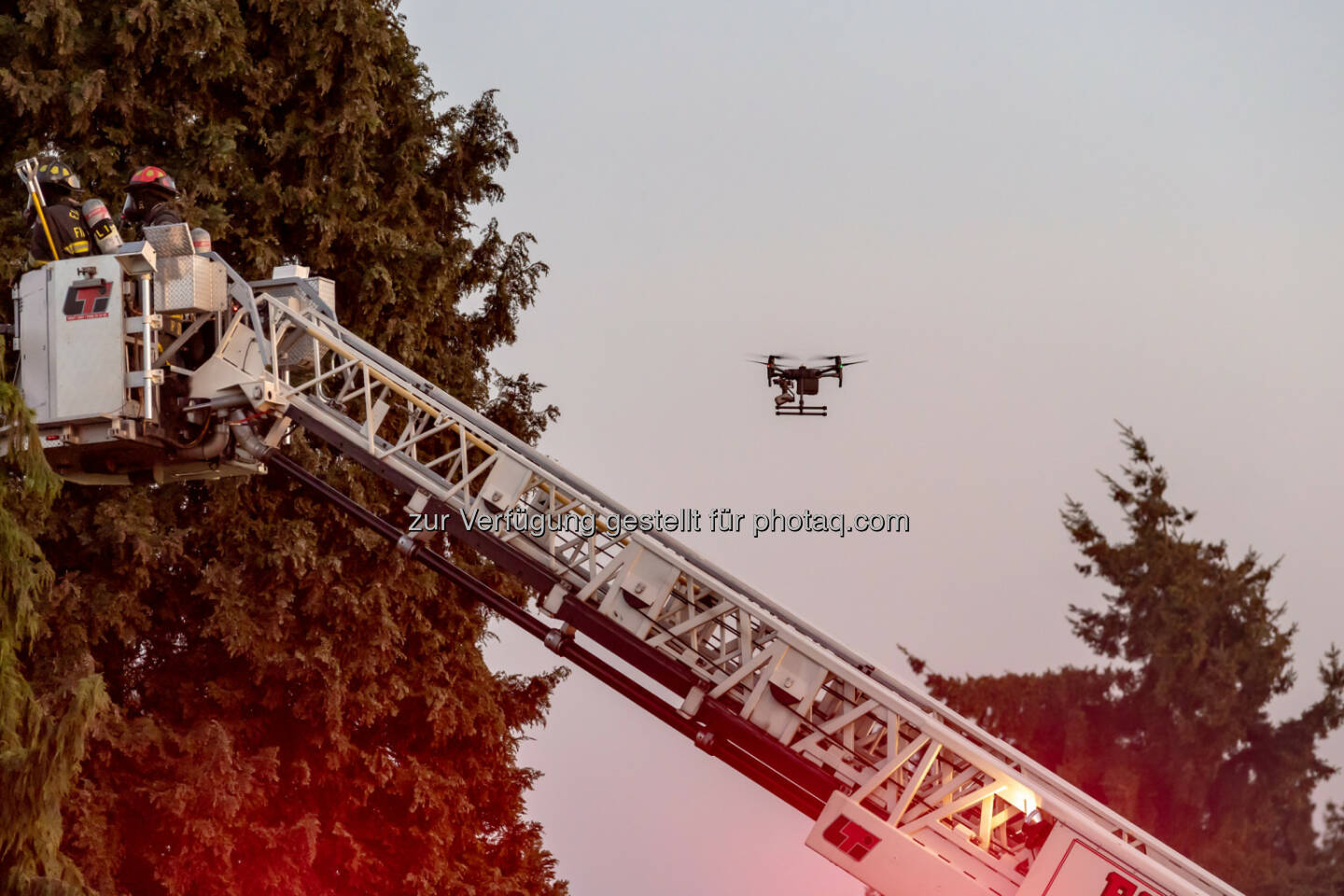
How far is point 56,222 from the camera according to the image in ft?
38.9

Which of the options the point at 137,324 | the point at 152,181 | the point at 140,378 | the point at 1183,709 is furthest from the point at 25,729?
the point at 1183,709

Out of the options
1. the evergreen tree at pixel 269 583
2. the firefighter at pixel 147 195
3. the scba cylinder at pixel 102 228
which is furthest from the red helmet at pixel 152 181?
the evergreen tree at pixel 269 583

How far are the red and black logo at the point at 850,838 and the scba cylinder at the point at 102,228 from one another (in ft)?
20.4

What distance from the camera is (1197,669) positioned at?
29.2 meters

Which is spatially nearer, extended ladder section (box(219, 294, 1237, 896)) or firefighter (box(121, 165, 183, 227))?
extended ladder section (box(219, 294, 1237, 896))

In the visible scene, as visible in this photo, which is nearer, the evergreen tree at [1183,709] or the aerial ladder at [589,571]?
the aerial ladder at [589,571]

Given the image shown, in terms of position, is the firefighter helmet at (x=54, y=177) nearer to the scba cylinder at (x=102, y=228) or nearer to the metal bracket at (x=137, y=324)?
the scba cylinder at (x=102, y=228)

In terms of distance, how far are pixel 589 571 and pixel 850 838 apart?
98.4 inches

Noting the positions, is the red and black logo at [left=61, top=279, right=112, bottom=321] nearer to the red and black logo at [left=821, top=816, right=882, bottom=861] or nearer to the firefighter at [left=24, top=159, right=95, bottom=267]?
the firefighter at [left=24, top=159, right=95, bottom=267]

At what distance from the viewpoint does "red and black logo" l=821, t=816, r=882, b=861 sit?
10.5m

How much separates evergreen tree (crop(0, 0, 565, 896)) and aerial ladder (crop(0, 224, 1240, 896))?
20.5 ft

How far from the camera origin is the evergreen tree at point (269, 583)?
17547 mm

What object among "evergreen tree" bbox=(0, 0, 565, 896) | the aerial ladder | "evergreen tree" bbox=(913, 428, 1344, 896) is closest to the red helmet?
the aerial ladder

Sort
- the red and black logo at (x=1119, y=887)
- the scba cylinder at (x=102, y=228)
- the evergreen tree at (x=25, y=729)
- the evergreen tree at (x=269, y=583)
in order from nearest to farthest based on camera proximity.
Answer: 1. the red and black logo at (x=1119, y=887)
2. the evergreen tree at (x=25, y=729)
3. the scba cylinder at (x=102, y=228)
4. the evergreen tree at (x=269, y=583)
